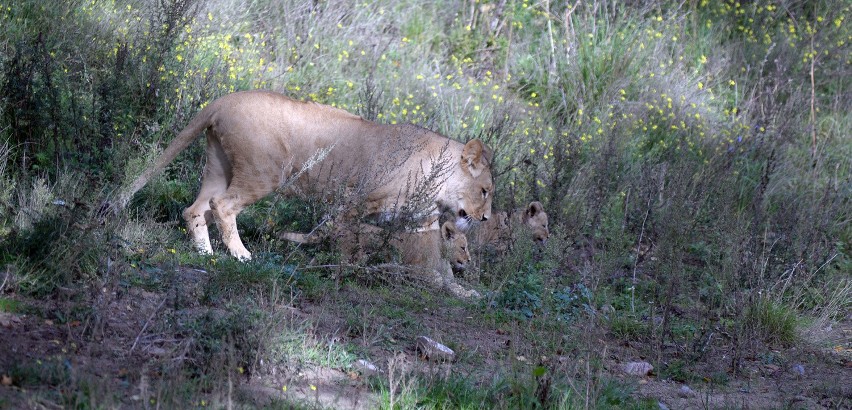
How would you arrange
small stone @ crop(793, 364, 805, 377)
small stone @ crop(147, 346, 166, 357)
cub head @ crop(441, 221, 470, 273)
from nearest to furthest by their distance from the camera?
1. small stone @ crop(147, 346, 166, 357)
2. small stone @ crop(793, 364, 805, 377)
3. cub head @ crop(441, 221, 470, 273)

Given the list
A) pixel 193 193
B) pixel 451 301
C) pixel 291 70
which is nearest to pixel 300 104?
pixel 193 193

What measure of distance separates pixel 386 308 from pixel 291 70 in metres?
5.22

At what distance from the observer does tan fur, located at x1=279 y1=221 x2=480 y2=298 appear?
7391 mm

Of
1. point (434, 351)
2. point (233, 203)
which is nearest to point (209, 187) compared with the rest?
point (233, 203)

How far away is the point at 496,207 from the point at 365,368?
427 cm

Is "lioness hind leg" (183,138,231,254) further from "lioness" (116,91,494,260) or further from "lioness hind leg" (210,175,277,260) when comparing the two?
"lioness hind leg" (210,175,277,260)

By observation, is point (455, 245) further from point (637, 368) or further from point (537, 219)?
point (637, 368)

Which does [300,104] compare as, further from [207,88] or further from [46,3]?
[46,3]

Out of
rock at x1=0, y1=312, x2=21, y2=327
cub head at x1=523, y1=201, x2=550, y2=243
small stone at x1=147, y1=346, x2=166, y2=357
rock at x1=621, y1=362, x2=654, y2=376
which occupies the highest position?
rock at x1=0, y1=312, x2=21, y2=327

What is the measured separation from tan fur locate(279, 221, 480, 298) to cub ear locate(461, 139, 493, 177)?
50 cm

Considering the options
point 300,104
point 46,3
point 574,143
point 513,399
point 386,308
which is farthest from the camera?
point 574,143

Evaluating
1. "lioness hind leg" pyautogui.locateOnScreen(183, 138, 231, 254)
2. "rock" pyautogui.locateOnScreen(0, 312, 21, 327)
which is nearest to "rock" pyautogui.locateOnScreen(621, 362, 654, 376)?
"lioness hind leg" pyautogui.locateOnScreen(183, 138, 231, 254)

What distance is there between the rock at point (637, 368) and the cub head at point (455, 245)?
2.06 meters

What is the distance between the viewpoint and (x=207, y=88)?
9.54 meters
